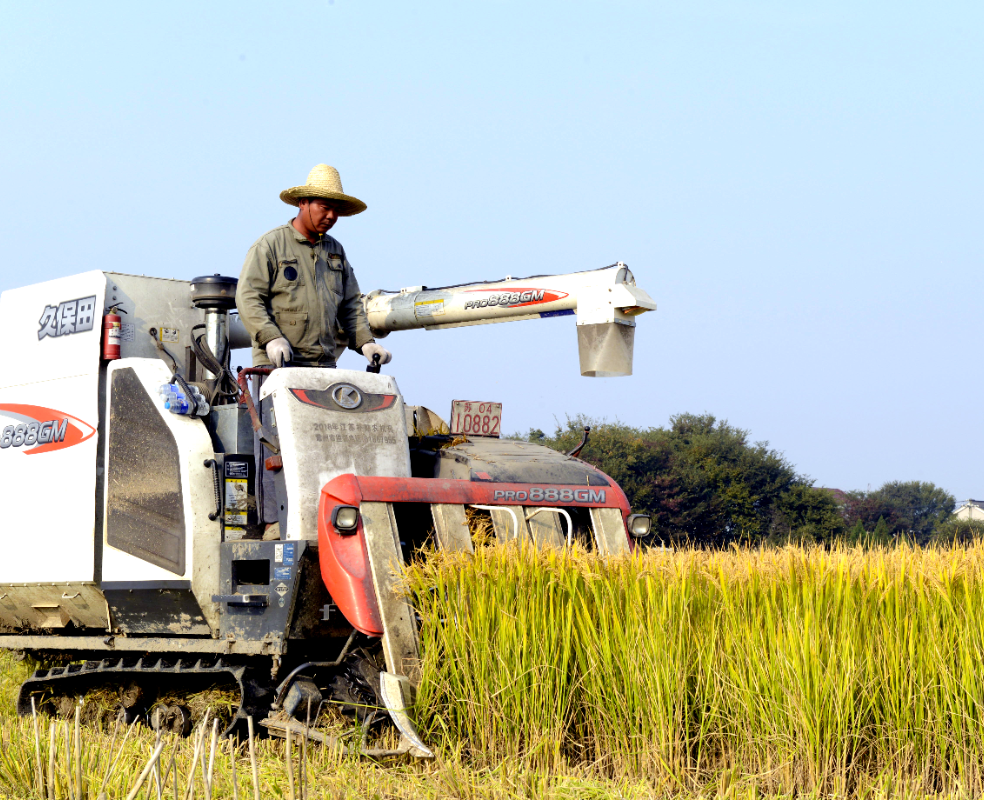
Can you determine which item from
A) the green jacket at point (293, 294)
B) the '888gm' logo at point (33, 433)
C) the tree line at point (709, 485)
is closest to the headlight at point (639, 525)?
the green jacket at point (293, 294)

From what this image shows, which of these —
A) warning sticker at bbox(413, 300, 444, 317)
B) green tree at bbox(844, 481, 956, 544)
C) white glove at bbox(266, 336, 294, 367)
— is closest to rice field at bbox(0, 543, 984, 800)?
white glove at bbox(266, 336, 294, 367)

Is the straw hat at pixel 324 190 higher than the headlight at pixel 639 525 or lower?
higher

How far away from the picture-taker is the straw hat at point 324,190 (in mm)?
8391

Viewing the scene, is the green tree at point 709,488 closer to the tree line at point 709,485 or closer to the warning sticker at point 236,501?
the tree line at point 709,485

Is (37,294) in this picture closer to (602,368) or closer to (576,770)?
(602,368)

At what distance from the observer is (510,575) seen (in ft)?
19.6

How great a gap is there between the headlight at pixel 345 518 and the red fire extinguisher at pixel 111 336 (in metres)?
2.65

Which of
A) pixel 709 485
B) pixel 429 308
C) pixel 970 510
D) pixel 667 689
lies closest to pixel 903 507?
pixel 970 510

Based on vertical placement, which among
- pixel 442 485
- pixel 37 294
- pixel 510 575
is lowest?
pixel 510 575

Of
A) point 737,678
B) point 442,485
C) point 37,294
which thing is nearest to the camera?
point 737,678

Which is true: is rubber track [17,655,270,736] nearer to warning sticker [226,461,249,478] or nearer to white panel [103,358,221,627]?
white panel [103,358,221,627]

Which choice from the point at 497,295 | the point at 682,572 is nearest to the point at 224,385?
the point at 497,295

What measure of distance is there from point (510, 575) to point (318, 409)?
1.86m

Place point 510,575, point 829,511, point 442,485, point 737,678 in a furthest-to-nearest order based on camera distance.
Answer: point 829,511, point 442,485, point 510,575, point 737,678
